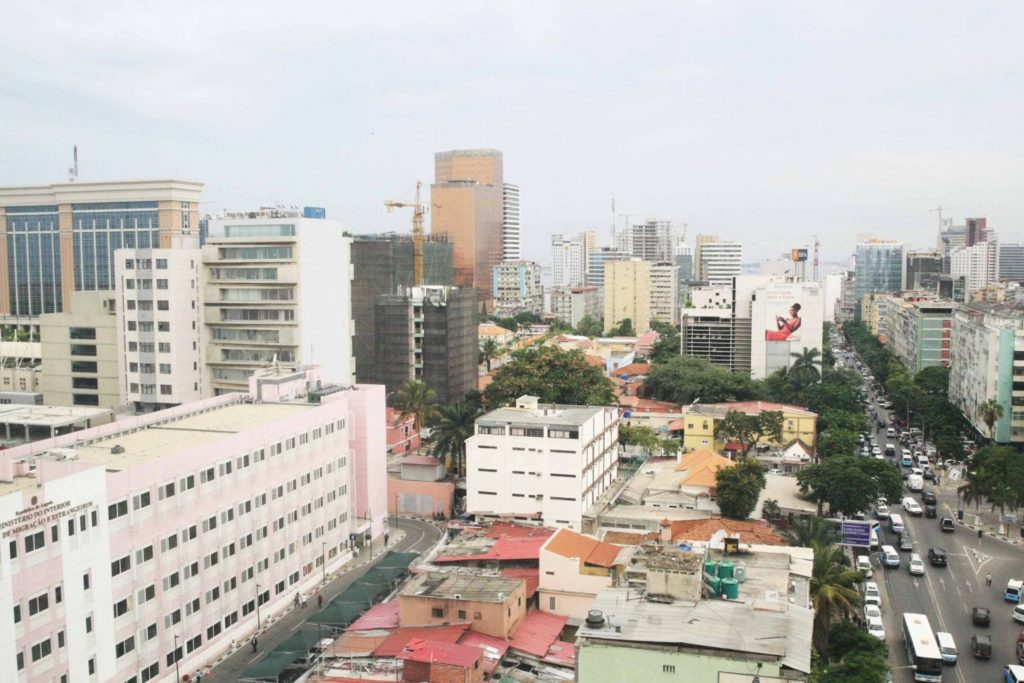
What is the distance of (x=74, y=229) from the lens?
94.2m

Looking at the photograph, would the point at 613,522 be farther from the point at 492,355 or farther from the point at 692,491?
the point at 492,355

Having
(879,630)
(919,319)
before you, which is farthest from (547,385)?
(919,319)

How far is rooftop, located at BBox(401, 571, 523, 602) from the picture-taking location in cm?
2761

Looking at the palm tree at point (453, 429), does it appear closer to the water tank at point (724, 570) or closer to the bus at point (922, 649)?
the bus at point (922, 649)

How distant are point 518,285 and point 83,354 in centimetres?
11749

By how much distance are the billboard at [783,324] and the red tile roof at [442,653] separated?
56577mm

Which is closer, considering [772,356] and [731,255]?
[772,356]

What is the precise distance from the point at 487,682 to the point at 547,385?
27.5 m

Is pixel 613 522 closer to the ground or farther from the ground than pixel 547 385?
closer to the ground

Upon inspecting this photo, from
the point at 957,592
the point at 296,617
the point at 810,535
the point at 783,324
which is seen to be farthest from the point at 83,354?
the point at 783,324

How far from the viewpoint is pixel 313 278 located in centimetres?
4675

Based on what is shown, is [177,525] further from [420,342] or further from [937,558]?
[420,342]

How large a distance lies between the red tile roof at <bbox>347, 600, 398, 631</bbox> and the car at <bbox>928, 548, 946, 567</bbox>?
2205 centimetres

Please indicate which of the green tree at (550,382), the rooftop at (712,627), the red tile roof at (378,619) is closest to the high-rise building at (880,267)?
the green tree at (550,382)
